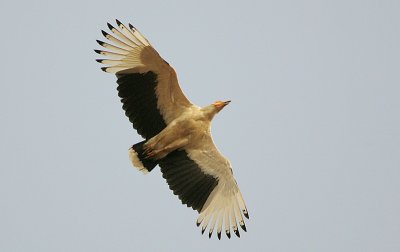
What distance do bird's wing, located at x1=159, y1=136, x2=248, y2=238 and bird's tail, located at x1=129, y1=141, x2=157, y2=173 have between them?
0.39m

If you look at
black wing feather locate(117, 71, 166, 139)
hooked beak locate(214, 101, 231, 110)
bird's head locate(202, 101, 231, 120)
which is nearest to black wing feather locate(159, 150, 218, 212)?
black wing feather locate(117, 71, 166, 139)

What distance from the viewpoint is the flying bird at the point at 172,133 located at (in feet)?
45.1

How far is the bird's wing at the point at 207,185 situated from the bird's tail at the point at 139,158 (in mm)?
387

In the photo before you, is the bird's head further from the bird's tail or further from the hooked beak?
the bird's tail

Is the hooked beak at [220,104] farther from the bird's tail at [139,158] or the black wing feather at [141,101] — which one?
the bird's tail at [139,158]

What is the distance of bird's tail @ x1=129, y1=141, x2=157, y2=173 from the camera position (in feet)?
46.0

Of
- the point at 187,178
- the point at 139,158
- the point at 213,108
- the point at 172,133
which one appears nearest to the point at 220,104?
the point at 213,108

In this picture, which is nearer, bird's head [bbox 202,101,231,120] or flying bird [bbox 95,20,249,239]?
flying bird [bbox 95,20,249,239]

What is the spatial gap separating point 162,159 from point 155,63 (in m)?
2.00

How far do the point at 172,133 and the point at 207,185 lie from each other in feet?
4.43

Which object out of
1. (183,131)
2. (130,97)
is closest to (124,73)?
(130,97)

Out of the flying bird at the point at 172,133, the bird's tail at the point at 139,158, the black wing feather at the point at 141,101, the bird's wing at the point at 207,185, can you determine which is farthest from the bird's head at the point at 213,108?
the bird's tail at the point at 139,158

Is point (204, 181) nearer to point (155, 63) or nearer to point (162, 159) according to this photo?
point (162, 159)

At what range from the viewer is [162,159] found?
14.3 meters
